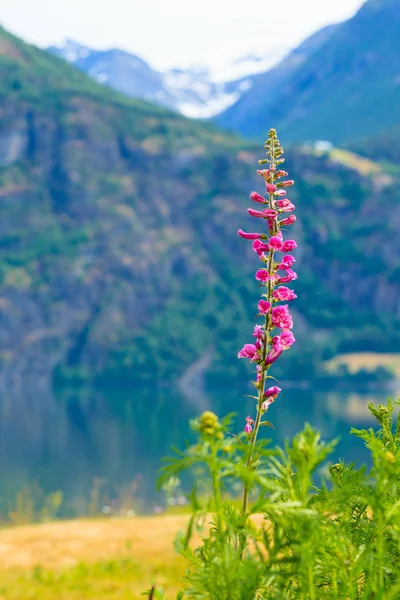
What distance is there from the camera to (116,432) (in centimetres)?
11262

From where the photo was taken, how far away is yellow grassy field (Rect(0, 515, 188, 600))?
9.46m

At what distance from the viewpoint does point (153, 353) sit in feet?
636

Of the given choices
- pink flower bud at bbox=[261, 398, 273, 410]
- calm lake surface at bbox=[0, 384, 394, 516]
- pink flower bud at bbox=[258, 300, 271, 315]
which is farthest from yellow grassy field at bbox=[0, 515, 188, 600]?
calm lake surface at bbox=[0, 384, 394, 516]

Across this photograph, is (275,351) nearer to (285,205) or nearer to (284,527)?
(285,205)

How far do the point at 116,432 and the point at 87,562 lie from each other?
103751 millimetres

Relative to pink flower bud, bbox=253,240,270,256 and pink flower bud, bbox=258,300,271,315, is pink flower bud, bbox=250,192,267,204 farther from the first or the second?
pink flower bud, bbox=258,300,271,315

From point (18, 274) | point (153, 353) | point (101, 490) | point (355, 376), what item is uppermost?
point (18, 274)

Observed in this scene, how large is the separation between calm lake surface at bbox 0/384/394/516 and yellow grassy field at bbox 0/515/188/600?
108 feet

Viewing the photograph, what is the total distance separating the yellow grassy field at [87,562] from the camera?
9.46 m

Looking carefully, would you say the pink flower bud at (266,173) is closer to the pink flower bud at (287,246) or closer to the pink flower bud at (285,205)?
the pink flower bud at (285,205)

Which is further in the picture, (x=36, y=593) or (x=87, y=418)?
(x=87, y=418)

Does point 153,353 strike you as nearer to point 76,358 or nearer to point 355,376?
point 76,358

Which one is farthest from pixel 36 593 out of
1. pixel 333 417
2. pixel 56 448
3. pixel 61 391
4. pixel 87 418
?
pixel 61 391

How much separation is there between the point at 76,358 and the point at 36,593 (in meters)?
190
